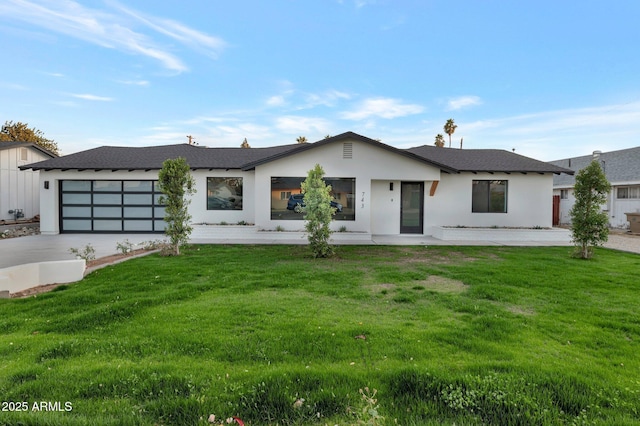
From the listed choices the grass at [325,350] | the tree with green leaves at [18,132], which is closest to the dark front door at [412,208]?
the grass at [325,350]

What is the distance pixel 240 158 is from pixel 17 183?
41.2 ft

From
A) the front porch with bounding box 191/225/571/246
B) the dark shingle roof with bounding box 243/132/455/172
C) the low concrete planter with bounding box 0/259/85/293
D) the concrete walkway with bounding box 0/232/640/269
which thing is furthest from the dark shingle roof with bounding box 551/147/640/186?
the low concrete planter with bounding box 0/259/85/293

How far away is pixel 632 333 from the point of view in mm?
4316

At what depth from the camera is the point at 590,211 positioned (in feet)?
32.1

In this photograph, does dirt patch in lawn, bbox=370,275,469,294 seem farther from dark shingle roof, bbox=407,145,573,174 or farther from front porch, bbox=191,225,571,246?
dark shingle roof, bbox=407,145,573,174

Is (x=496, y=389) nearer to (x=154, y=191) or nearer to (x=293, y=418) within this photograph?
(x=293, y=418)

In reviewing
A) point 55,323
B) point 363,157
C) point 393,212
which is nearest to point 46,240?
point 55,323

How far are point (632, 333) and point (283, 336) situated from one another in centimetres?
442

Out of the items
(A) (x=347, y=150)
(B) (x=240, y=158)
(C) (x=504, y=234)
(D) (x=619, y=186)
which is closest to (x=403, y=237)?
(C) (x=504, y=234)

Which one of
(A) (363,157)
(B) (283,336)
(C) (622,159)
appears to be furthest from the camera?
(C) (622,159)

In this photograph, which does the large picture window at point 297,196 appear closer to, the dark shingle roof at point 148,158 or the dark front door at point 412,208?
the dark shingle roof at point 148,158

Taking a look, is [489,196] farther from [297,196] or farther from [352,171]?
[297,196]

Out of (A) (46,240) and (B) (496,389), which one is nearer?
(B) (496,389)

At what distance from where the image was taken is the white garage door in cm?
1619
